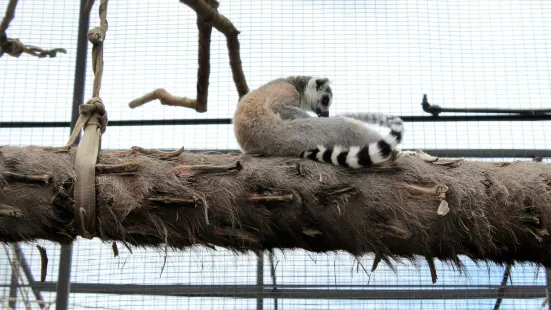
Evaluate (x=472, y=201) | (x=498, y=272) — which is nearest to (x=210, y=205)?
(x=472, y=201)

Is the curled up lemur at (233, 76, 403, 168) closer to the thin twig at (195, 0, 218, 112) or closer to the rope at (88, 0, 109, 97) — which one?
the thin twig at (195, 0, 218, 112)

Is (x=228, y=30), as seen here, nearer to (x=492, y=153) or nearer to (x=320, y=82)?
(x=320, y=82)

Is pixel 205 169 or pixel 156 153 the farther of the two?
pixel 156 153

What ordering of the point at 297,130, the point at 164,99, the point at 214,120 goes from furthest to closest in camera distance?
1. the point at 214,120
2. the point at 164,99
3. the point at 297,130

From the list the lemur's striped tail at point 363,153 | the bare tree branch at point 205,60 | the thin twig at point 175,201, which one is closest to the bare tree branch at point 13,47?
the bare tree branch at point 205,60

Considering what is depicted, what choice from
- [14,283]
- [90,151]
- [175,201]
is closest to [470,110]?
[175,201]

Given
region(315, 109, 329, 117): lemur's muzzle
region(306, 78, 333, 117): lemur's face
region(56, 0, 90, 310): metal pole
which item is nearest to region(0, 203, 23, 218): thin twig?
region(56, 0, 90, 310): metal pole

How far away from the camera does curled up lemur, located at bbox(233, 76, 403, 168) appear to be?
3.59 m

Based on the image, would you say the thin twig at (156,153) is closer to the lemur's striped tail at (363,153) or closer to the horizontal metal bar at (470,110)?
the lemur's striped tail at (363,153)

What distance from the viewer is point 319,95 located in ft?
16.9

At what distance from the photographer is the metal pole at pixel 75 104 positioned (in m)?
4.54

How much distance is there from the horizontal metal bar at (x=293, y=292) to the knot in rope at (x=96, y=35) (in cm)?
233

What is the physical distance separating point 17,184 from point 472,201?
2673 mm

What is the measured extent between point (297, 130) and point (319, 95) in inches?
45.5
